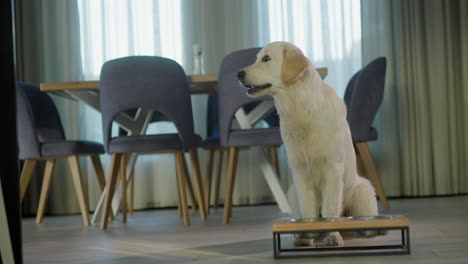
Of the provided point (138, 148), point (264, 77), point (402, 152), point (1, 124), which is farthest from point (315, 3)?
point (1, 124)

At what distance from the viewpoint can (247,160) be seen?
493cm

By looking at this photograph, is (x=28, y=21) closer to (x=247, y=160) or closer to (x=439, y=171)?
(x=247, y=160)

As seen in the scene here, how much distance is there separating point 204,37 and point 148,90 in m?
1.98

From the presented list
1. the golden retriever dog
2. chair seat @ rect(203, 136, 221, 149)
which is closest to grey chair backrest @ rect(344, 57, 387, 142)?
chair seat @ rect(203, 136, 221, 149)

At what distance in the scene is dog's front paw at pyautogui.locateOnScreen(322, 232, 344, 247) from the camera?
2.07 m

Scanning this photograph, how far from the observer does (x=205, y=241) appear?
247 cm

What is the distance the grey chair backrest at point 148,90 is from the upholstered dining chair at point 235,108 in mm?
209

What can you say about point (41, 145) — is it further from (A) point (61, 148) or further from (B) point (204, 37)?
(B) point (204, 37)

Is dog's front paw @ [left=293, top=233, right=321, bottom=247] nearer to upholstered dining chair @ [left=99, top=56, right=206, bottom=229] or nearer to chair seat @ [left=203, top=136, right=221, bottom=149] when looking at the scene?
upholstered dining chair @ [left=99, top=56, right=206, bottom=229]

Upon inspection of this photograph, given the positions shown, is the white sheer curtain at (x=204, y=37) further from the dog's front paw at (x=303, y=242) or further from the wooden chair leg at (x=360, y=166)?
the dog's front paw at (x=303, y=242)

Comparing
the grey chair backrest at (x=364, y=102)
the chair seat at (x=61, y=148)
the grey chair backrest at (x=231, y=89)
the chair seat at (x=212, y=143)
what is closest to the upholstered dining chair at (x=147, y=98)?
the grey chair backrest at (x=231, y=89)

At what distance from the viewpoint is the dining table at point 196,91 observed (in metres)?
3.45

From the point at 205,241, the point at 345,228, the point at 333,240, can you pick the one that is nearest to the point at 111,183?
the point at 205,241

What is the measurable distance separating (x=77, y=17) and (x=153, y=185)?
168 cm
